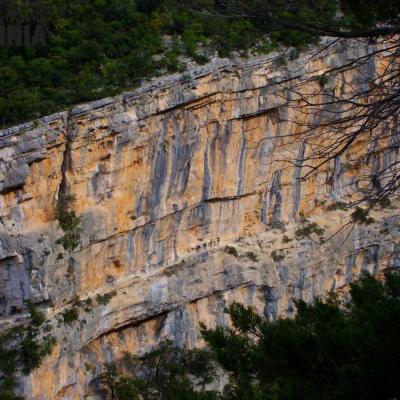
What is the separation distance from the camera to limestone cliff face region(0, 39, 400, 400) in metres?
17.2

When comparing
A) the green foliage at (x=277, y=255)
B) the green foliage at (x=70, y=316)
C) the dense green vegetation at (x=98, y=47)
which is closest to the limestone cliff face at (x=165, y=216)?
the green foliage at (x=277, y=255)

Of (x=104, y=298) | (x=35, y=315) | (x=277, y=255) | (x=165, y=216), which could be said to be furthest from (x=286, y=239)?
(x=35, y=315)

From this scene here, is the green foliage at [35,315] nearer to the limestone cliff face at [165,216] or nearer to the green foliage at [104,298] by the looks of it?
the limestone cliff face at [165,216]

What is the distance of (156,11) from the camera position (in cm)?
2114

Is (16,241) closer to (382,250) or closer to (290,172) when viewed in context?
(290,172)

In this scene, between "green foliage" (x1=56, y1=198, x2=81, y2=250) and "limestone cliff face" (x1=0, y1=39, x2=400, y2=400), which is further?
"green foliage" (x1=56, y1=198, x2=81, y2=250)

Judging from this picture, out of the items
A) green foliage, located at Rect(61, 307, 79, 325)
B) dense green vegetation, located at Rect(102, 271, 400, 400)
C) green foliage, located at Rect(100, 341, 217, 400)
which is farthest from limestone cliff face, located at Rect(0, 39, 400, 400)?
dense green vegetation, located at Rect(102, 271, 400, 400)

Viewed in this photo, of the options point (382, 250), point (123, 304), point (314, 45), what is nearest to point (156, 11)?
point (314, 45)

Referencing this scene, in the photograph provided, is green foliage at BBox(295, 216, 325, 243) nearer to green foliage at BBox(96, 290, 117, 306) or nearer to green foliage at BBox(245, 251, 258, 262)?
green foliage at BBox(245, 251, 258, 262)

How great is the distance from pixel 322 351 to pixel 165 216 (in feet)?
36.5

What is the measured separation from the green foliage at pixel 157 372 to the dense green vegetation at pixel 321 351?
8.66 m

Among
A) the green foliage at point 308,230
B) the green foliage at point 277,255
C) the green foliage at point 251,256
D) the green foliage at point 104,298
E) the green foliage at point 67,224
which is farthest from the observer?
the green foliage at point 308,230

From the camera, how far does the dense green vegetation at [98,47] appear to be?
18.1 meters

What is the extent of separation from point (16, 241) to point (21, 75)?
400cm
